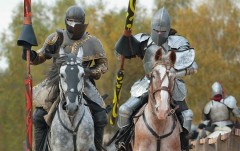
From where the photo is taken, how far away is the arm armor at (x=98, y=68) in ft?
71.3

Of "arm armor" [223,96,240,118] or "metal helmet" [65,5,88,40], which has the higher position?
"metal helmet" [65,5,88,40]

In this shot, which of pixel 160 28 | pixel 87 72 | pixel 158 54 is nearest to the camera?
pixel 158 54

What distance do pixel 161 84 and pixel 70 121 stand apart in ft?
6.02

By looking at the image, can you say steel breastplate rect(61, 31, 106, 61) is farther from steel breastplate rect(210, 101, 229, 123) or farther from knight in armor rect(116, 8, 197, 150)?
steel breastplate rect(210, 101, 229, 123)

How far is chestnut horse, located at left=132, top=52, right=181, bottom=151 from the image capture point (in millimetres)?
19672

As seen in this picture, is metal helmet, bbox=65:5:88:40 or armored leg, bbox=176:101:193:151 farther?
metal helmet, bbox=65:5:88:40

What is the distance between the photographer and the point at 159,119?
20.1 meters

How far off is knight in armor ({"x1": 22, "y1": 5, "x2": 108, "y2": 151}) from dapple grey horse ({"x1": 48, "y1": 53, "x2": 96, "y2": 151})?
1.86 feet

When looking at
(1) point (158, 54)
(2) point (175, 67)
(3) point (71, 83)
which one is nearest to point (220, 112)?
(2) point (175, 67)

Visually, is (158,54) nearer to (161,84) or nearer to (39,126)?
(161,84)

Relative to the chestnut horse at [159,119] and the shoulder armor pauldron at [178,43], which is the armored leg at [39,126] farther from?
the shoulder armor pauldron at [178,43]

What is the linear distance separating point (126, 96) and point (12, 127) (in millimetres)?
9203

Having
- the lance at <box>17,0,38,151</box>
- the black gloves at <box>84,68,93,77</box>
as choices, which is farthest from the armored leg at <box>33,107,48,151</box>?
the black gloves at <box>84,68,93,77</box>

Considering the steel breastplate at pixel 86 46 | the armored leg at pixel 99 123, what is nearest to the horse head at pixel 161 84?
the armored leg at pixel 99 123
